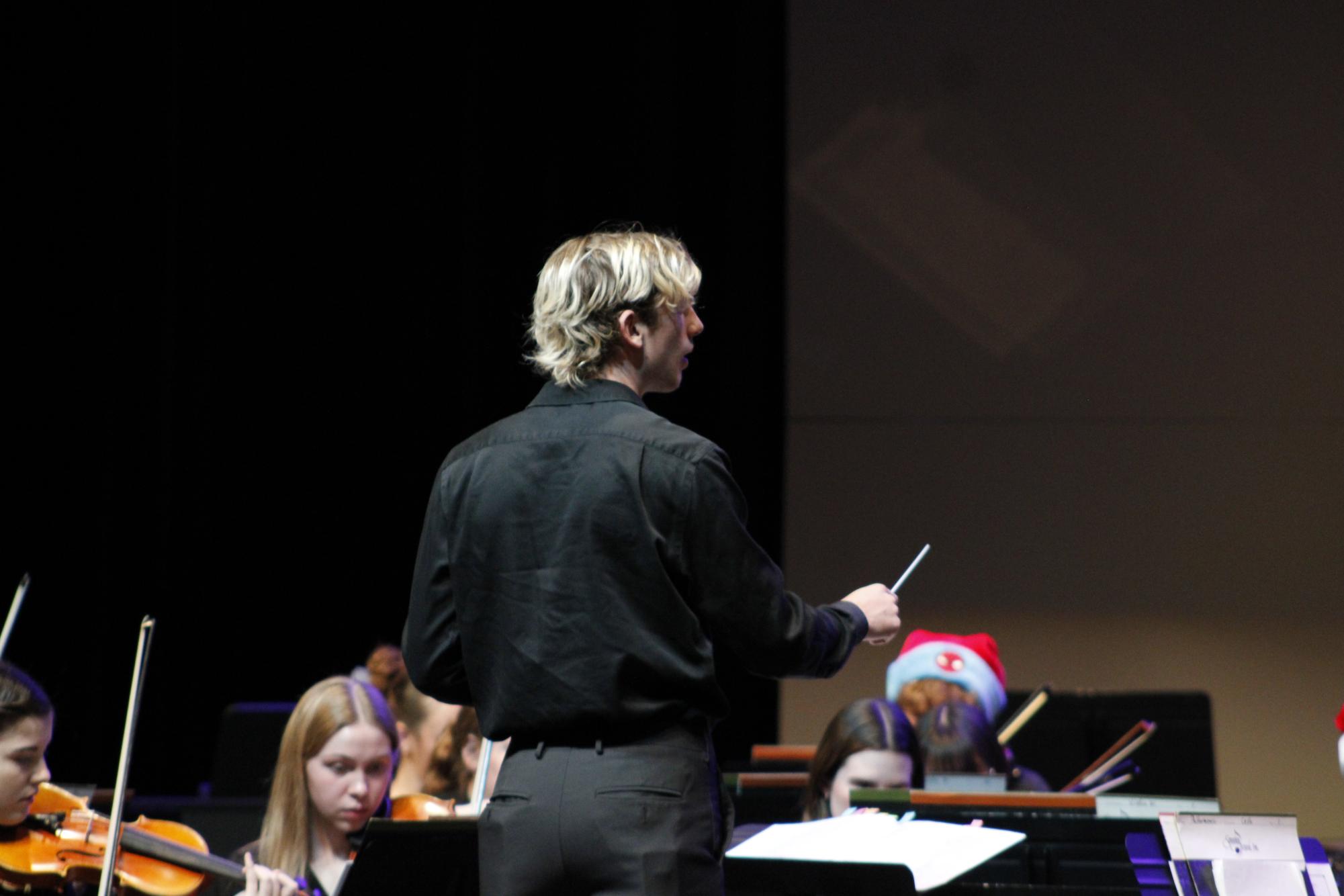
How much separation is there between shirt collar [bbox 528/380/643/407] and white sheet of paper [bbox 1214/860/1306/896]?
880 millimetres

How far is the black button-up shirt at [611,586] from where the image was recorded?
1613mm

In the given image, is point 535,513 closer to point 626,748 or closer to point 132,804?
point 626,748

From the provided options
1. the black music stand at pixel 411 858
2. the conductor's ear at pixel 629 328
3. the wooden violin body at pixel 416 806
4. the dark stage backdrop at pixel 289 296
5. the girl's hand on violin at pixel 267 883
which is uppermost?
the dark stage backdrop at pixel 289 296

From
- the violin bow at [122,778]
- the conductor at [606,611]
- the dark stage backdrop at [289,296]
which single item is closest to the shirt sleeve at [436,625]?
the conductor at [606,611]

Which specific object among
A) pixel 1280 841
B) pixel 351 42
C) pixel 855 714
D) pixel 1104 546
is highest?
pixel 351 42

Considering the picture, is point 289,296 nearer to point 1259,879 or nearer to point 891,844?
point 891,844

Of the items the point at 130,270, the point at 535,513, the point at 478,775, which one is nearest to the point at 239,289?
the point at 130,270

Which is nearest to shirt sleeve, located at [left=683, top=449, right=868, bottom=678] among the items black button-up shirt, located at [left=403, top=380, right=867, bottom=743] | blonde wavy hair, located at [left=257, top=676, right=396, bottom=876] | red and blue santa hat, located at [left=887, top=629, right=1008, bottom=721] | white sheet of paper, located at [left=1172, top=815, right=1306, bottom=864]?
black button-up shirt, located at [left=403, top=380, right=867, bottom=743]

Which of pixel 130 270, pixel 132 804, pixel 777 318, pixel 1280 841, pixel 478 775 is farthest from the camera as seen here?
pixel 777 318

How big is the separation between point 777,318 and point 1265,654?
2.14 metres

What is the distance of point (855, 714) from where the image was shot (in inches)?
124

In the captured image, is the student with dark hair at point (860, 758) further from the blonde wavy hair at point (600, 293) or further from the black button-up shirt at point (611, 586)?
the blonde wavy hair at point (600, 293)

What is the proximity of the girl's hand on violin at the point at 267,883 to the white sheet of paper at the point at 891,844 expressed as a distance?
0.84 m

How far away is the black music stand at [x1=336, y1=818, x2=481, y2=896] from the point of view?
2.10 metres
